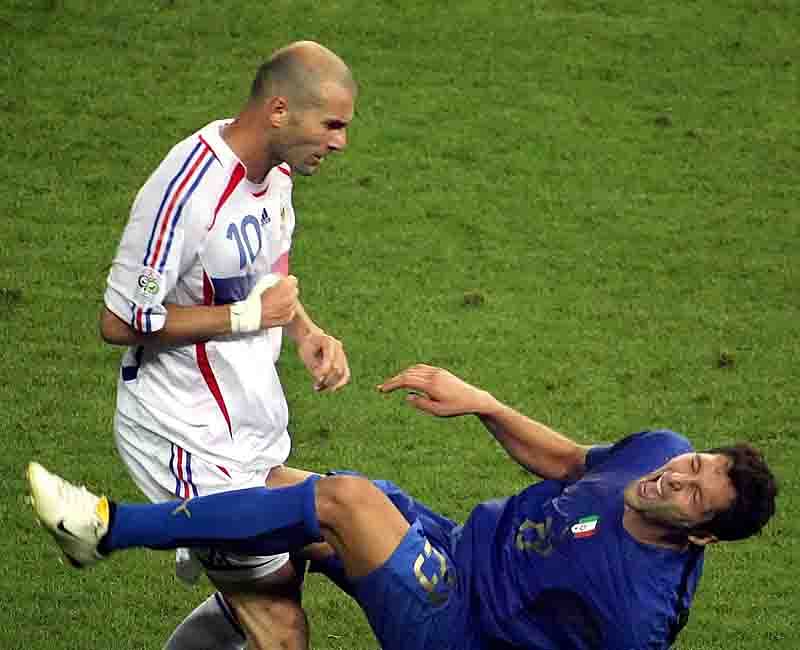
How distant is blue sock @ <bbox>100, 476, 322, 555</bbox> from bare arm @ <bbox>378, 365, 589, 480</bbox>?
55 centimetres

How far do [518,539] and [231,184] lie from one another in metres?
1.26

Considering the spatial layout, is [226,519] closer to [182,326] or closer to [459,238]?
[182,326]

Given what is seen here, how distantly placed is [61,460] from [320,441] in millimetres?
1006

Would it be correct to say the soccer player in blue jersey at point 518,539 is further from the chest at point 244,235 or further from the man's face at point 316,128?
the man's face at point 316,128

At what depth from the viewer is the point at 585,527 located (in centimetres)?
443

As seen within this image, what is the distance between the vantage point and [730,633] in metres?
5.58

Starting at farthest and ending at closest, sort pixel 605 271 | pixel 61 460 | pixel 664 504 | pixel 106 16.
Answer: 1. pixel 106 16
2. pixel 605 271
3. pixel 61 460
4. pixel 664 504

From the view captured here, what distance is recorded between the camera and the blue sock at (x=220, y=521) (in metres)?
4.28

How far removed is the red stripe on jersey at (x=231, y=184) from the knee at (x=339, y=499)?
0.76 metres

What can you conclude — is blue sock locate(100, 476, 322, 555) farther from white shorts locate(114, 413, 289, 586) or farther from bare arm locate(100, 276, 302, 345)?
bare arm locate(100, 276, 302, 345)

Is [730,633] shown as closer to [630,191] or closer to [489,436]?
[489,436]

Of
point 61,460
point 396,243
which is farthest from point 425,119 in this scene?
point 61,460

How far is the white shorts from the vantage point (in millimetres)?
4594

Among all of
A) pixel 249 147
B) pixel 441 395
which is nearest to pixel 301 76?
pixel 249 147
